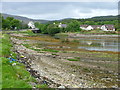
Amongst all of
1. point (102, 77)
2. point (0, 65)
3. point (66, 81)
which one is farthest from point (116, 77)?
point (0, 65)

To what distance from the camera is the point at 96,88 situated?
581 inches

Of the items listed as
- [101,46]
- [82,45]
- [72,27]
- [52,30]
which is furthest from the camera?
[72,27]

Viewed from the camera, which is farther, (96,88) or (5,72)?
(96,88)

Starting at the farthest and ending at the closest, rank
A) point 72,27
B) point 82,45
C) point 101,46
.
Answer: point 72,27 < point 82,45 < point 101,46

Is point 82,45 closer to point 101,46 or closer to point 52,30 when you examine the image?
point 101,46

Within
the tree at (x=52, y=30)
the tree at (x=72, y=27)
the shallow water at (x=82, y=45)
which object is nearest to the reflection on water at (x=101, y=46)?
the shallow water at (x=82, y=45)

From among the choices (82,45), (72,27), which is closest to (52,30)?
(72,27)

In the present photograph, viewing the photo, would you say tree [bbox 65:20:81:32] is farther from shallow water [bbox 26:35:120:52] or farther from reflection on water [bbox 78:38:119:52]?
reflection on water [bbox 78:38:119:52]

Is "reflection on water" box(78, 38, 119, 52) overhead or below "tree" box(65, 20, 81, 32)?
below

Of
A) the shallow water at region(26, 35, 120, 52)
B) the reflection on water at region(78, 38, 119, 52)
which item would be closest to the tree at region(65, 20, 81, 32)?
the shallow water at region(26, 35, 120, 52)

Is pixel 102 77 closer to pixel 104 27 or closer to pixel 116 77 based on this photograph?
pixel 116 77

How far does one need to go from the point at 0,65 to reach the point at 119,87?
12163 mm

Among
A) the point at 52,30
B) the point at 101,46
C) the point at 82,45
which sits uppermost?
the point at 52,30

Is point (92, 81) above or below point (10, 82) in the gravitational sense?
below
